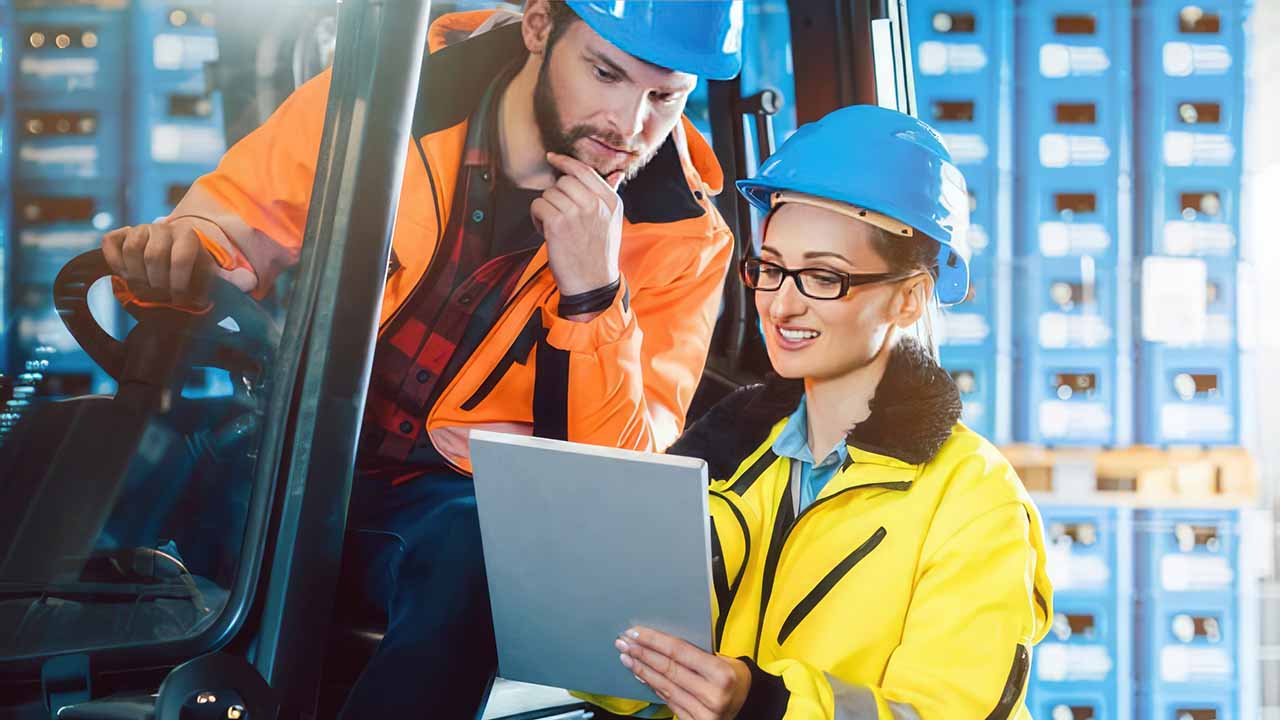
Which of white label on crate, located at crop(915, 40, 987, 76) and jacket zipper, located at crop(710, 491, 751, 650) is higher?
white label on crate, located at crop(915, 40, 987, 76)

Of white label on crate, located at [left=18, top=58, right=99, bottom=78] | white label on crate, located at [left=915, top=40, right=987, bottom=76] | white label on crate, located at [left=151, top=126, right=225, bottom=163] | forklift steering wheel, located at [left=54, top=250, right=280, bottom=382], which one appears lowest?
forklift steering wheel, located at [left=54, top=250, right=280, bottom=382]

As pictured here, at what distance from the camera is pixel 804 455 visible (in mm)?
1751

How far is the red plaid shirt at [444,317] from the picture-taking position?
1.87 metres

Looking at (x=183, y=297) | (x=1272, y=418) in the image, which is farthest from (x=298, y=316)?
(x=1272, y=418)

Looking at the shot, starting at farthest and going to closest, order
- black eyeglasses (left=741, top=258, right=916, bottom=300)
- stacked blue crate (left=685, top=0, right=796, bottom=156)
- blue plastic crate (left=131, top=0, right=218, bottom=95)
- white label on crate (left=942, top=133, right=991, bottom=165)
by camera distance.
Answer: white label on crate (left=942, top=133, right=991, bottom=165), stacked blue crate (left=685, top=0, right=796, bottom=156), black eyeglasses (left=741, top=258, right=916, bottom=300), blue plastic crate (left=131, top=0, right=218, bottom=95)

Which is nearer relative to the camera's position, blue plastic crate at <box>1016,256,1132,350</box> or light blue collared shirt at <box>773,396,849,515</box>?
light blue collared shirt at <box>773,396,849,515</box>

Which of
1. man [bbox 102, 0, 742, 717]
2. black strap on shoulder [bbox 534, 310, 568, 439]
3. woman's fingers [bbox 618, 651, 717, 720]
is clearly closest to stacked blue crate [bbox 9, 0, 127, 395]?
man [bbox 102, 0, 742, 717]

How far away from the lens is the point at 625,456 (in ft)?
4.75

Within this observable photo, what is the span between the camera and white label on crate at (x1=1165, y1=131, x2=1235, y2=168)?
2.46 m

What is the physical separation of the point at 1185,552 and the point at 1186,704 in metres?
0.34

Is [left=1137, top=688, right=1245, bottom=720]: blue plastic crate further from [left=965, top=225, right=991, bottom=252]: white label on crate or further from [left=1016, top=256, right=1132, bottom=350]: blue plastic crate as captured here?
[left=965, top=225, right=991, bottom=252]: white label on crate

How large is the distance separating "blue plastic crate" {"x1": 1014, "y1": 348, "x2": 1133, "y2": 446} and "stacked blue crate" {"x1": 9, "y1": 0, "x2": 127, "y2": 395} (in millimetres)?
1938

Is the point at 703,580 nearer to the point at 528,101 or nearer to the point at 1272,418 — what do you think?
the point at 528,101

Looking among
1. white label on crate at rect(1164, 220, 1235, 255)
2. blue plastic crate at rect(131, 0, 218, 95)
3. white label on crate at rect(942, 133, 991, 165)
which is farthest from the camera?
white label on crate at rect(942, 133, 991, 165)
